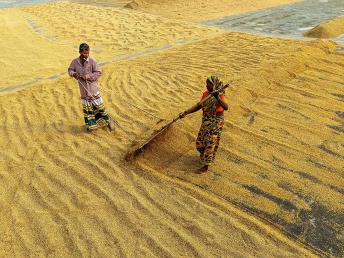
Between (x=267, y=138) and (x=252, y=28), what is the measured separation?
25.5 feet

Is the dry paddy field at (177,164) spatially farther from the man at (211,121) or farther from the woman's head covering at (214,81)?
the woman's head covering at (214,81)

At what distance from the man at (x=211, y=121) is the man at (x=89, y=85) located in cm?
186

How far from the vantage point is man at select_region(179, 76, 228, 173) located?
14.1ft

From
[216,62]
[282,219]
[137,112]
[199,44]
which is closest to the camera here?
[282,219]

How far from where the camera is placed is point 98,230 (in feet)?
12.5

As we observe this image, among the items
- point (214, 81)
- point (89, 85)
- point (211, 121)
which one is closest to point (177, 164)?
point (211, 121)

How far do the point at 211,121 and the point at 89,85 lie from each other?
7.13 feet

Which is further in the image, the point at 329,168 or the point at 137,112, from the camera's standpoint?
the point at 137,112

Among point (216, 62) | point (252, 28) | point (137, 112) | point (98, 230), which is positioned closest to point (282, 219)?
point (98, 230)

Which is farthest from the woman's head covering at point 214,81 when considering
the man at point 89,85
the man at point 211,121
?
the man at point 89,85

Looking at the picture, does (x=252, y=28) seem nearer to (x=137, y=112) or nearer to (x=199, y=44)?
(x=199, y=44)

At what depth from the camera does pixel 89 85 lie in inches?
212

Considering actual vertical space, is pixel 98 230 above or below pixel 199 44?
below

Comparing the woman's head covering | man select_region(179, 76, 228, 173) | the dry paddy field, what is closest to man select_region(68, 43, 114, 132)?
the dry paddy field
